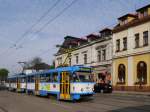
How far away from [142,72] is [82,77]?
19.8 meters

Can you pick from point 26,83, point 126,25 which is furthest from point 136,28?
point 26,83

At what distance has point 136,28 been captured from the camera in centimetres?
4462

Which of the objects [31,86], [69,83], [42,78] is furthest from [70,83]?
[31,86]

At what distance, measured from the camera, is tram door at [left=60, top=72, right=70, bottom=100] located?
25.1m

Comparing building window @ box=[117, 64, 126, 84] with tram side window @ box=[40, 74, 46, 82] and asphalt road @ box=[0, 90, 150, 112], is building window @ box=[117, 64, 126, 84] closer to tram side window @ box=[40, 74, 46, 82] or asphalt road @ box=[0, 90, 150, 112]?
tram side window @ box=[40, 74, 46, 82]

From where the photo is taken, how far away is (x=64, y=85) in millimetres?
25625

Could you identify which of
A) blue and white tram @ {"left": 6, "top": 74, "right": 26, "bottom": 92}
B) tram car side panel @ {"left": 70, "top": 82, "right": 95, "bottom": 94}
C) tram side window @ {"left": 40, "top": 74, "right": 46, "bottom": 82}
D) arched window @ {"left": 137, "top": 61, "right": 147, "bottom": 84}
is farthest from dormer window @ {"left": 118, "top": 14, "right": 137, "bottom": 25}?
tram car side panel @ {"left": 70, "top": 82, "right": 95, "bottom": 94}

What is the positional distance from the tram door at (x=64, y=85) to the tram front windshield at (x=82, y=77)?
696 mm

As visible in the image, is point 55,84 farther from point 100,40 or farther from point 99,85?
point 100,40

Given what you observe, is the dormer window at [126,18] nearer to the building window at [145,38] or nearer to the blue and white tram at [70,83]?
the building window at [145,38]

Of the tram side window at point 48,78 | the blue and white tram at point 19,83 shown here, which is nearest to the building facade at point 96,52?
the blue and white tram at point 19,83

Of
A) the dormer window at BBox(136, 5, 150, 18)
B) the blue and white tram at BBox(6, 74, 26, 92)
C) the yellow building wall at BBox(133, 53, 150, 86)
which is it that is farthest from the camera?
the dormer window at BBox(136, 5, 150, 18)

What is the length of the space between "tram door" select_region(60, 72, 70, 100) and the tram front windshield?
70cm

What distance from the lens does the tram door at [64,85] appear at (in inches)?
987
